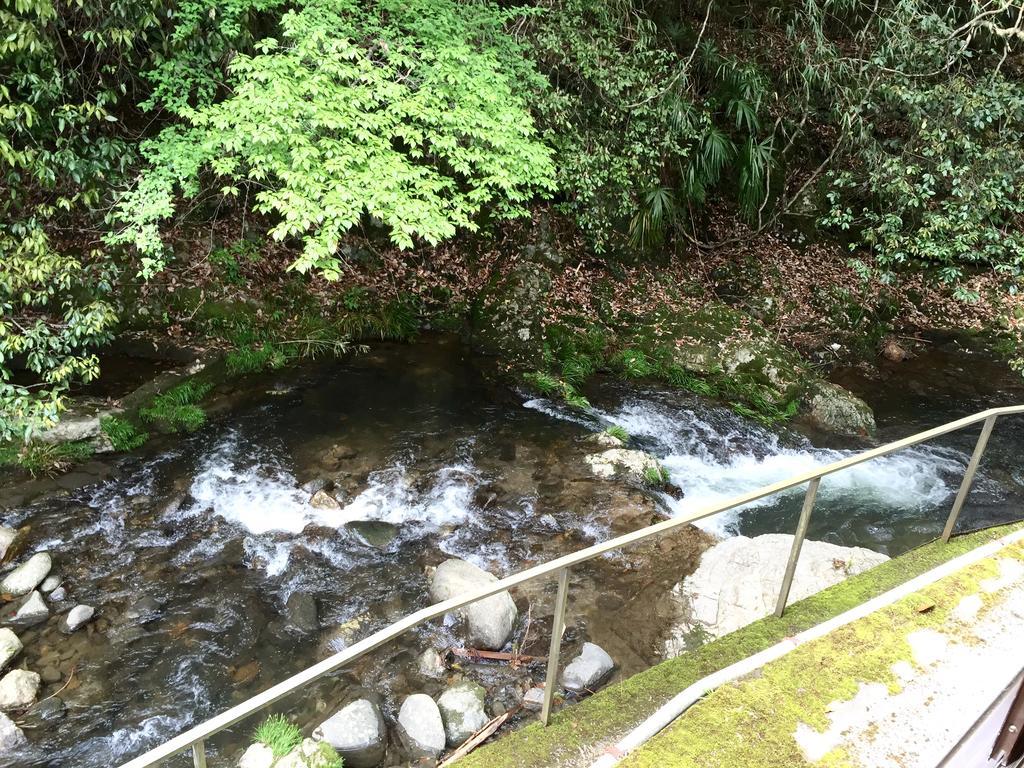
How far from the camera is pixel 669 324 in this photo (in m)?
10.1

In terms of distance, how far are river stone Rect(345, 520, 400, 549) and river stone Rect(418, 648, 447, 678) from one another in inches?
90.8

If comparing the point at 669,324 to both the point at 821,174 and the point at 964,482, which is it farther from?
the point at 964,482

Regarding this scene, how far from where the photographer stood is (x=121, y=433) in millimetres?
6922

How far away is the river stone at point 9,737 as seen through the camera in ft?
13.3

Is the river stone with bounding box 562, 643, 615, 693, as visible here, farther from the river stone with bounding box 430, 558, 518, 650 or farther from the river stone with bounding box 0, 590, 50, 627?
the river stone with bounding box 0, 590, 50, 627

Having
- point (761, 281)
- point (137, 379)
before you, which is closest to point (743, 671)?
point (137, 379)

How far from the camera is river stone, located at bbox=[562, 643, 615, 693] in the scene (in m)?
3.26

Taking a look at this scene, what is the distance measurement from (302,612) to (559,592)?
3320mm

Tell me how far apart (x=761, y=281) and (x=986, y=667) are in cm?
954

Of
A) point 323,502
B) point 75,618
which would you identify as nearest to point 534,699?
point 323,502

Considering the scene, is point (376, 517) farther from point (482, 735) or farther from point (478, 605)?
point (478, 605)

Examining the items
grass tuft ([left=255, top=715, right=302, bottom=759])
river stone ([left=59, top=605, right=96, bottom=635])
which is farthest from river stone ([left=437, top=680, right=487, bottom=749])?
river stone ([left=59, top=605, right=96, bottom=635])

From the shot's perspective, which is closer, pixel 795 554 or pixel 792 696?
pixel 792 696

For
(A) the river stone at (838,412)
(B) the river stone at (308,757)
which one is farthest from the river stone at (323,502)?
(A) the river stone at (838,412)
